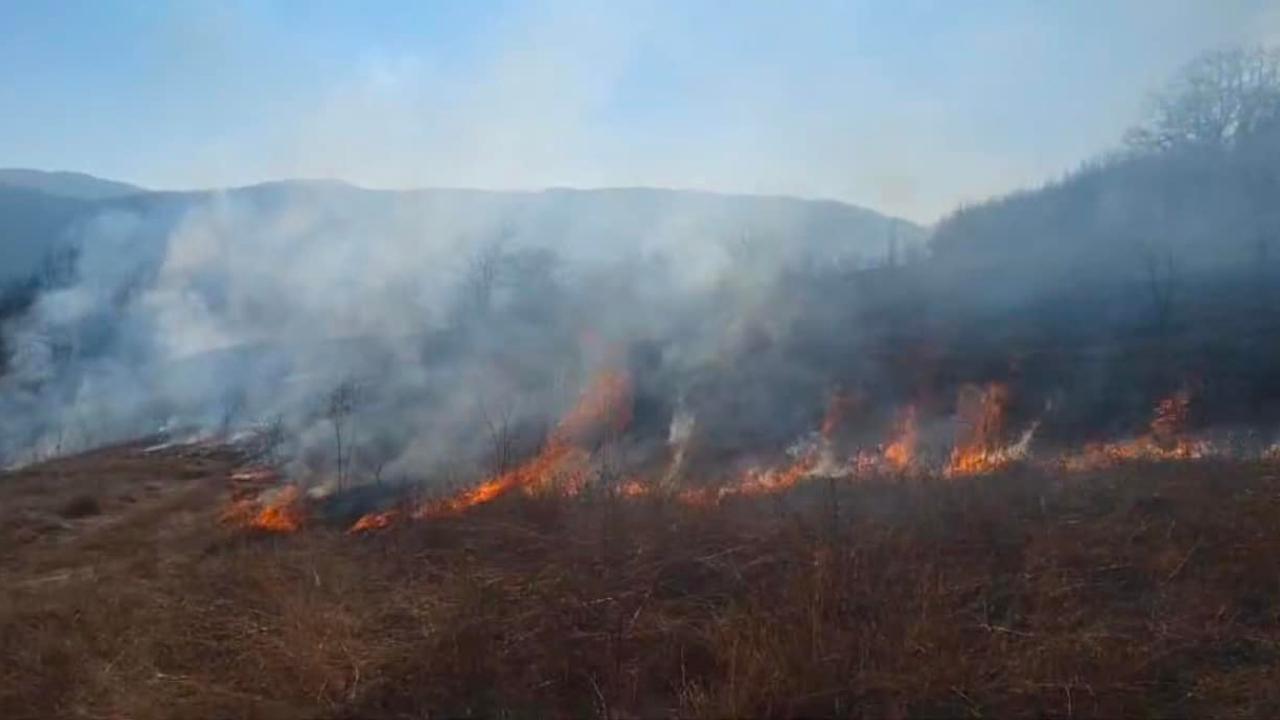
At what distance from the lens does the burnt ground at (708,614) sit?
14.5ft

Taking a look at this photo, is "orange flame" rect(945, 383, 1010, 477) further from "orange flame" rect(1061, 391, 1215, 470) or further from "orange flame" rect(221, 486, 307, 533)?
"orange flame" rect(221, 486, 307, 533)

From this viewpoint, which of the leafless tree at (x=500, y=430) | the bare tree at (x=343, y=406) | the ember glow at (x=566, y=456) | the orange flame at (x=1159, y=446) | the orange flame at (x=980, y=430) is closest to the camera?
the ember glow at (x=566, y=456)

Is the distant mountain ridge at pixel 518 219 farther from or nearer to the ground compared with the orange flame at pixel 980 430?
farther from the ground

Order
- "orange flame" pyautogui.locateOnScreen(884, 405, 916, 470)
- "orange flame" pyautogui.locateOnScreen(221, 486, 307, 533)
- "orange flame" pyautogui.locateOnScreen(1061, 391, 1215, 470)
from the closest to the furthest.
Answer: "orange flame" pyautogui.locateOnScreen(221, 486, 307, 533) < "orange flame" pyautogui.locateOnScreen(1061, 391, 1215, 470) < "orange flame" pyautogui.locateOnScreen(884, 405, 916, 470)

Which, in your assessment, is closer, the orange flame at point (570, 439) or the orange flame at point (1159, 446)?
the orange flame at point (570, 439)

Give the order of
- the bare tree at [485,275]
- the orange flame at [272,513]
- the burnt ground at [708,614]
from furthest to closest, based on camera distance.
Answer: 1. the bare tree at [485,275]
2. the orange flame at [272,513]
3. the burnt ground at [708,614]

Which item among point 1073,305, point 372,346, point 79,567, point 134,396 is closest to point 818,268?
point 1073,305

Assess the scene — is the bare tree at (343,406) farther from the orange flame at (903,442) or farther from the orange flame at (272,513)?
the orange flame at (903,442)

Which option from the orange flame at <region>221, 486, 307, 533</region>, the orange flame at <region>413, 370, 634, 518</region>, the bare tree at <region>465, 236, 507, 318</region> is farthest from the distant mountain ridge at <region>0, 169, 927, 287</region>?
the orange flame at <region>221, 486, 307, 533</region>

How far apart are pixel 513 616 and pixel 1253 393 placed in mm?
23524

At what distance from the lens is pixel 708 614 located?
566 cm

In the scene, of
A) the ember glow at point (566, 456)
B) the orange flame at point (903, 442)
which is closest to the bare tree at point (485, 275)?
the ember glow at point (566, 456)

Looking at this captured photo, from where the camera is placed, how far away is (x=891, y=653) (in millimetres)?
4570

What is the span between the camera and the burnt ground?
4.43 meters
